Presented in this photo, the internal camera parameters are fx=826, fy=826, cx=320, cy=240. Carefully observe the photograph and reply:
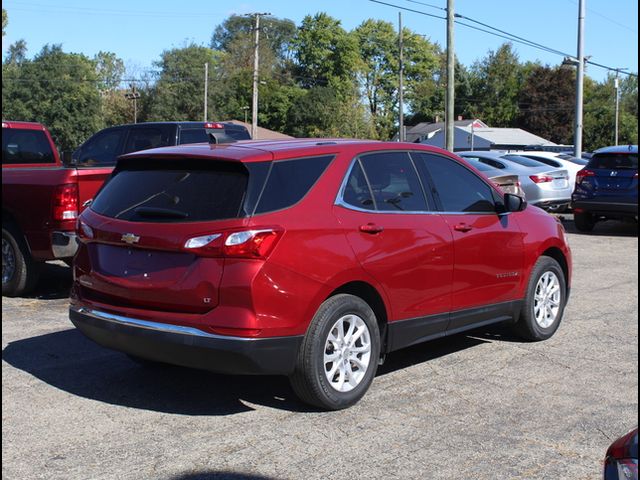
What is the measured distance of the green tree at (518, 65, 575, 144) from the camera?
8550 centimetres

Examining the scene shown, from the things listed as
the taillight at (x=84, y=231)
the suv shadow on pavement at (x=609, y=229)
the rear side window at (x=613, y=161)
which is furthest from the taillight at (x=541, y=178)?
the taillight at (x=84, y=231)

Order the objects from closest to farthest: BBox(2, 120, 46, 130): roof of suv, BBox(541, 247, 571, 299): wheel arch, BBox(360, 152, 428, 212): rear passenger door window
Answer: BBox(360, 152, 428, 212): rear passenger door window, BBox(541, 247, 571, 299): wheel arch, BBox(2, 120, 46, 130): roof of suv

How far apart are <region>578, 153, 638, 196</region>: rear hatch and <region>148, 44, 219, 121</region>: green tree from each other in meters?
55.9

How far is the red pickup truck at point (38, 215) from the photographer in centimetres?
851

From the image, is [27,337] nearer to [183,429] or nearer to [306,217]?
[183,429]

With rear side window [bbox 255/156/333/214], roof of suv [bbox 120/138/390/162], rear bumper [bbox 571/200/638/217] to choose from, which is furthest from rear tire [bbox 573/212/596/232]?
rear side window [bbox 255/156/333/214]

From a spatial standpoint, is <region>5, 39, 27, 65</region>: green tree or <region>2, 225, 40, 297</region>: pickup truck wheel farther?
<region>5, 39, 27, 65</region>: green tree

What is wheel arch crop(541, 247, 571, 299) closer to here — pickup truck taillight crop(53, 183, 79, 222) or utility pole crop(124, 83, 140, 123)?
pickup truck taillight crop(53, 183, 79, 222)

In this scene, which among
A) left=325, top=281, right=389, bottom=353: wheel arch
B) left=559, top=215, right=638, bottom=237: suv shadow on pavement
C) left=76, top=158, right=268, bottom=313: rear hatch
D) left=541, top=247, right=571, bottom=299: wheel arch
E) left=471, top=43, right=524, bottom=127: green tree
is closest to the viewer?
left=76, top=158, right=268, bottom=313: rear hatch

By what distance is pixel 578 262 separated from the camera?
12.5m

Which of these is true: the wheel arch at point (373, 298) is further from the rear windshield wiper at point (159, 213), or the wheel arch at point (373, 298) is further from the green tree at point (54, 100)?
the green tree at point (54, 100)

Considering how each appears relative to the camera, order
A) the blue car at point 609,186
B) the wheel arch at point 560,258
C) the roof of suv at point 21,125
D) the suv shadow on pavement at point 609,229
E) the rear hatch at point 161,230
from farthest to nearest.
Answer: the suv shadow on pavement at point 609,229, the blue car at point 609,186, the roof of suv at point 21,125, the wheel arch at point 560,258, the rear hatch at point 161,230

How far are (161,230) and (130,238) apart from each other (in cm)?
26

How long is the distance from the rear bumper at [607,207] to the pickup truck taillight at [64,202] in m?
10.9
